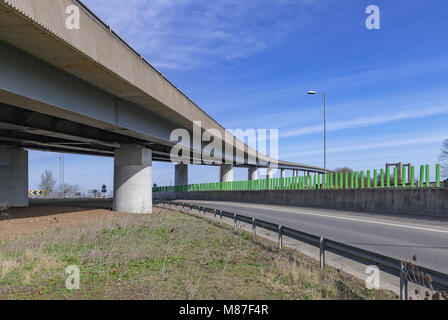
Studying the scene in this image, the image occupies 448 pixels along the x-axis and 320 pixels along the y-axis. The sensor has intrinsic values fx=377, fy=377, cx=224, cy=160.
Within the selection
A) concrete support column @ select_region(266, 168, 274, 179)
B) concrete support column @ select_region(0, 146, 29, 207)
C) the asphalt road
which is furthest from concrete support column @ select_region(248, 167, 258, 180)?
the asphalt road

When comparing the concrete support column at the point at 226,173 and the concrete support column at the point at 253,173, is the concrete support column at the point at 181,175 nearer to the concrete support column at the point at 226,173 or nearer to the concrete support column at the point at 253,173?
the concrete support column at the point at 226,173

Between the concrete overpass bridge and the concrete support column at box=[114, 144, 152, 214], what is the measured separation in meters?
0.06

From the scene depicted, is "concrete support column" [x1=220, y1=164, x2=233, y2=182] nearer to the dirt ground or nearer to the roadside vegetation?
the dirt ground

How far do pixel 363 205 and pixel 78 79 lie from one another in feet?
55.6

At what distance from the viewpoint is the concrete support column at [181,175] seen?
227 ft

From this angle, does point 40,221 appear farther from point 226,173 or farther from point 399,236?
point 226,173

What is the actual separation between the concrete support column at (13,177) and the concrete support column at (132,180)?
8.25 metres

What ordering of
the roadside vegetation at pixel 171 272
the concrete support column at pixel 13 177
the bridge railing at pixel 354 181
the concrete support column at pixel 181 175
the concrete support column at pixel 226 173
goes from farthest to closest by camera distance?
the concrete support column at pixel 181 175
the concrete support column at pixel 226 173
the concrete support column at pixel 13 177
the bridge railing at pixel 354 181
the roadside vegetation at pixel 171 272

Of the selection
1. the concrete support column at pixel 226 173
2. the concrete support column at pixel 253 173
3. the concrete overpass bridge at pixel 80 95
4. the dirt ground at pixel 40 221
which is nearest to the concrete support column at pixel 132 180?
the concrete overpass bridge at pixel 80 95

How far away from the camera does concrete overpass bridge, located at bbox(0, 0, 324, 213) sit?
33.4 feet

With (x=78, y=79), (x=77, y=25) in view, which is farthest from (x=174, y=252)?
(x=78, y=79)

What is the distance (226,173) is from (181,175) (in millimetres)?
12239

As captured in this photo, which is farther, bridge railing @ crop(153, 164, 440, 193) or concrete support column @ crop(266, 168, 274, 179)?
concrete support column @ crop(266, 168, 274, 179)
